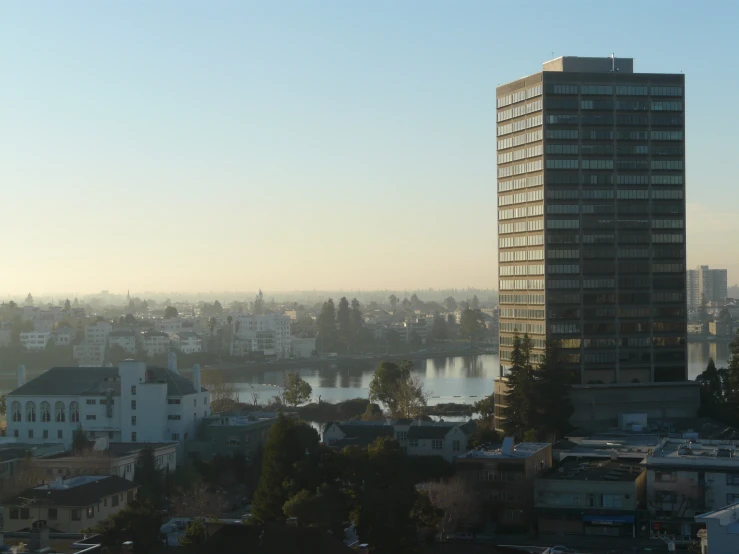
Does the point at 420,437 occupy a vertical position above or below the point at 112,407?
below

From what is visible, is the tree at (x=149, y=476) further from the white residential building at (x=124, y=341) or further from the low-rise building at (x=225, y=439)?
the white residential building at (x=124, y=341)

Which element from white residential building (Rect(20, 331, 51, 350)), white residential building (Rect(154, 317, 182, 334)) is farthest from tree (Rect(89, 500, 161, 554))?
white residential building (Rect(154, 317, 182, 334))

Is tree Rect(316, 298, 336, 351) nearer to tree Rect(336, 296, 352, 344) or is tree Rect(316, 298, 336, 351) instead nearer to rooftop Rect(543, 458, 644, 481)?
tree Rect(336, 296, 352, 344)

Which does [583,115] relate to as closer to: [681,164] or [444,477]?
[681,164]

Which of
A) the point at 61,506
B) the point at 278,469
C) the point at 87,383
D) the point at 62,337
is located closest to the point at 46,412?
the point at 87,383

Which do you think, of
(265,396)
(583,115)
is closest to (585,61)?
(583,115)

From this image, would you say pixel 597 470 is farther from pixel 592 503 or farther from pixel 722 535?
pixel 722 535

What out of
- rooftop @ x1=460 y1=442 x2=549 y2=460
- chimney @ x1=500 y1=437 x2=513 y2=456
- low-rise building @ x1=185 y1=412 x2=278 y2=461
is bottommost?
low-rise building @ x1=185 y1=412 x2=278 y2=461
